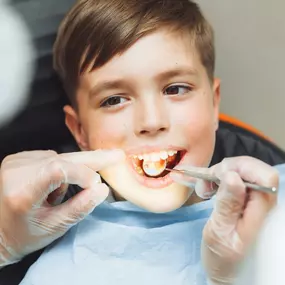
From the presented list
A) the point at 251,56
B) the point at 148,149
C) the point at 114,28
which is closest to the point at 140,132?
the point at 148,149

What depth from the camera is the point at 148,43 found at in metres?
1.11

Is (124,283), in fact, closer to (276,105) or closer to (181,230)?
(181,230)

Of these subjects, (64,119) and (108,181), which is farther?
(64,119)

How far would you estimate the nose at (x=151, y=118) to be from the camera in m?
1.08

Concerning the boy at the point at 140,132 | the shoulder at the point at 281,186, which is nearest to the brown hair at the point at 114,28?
the boy at the point at 140,132

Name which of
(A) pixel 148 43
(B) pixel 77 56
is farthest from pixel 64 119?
(A) pixel 148 43

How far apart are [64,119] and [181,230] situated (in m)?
0.40

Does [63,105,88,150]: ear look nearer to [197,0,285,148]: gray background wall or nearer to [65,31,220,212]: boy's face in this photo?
[65,31,220,212]: boy's face

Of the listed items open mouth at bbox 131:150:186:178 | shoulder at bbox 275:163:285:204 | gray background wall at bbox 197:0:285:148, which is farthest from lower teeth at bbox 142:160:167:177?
gray background wall at bbox 197:0:285:148

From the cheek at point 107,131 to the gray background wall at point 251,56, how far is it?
1.78 ft

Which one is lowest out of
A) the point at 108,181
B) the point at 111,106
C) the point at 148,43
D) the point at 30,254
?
the point at 30,254

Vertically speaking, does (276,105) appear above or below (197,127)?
below

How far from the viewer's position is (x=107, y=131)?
115 cm

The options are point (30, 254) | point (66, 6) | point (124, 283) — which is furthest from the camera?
point (66, 6)
